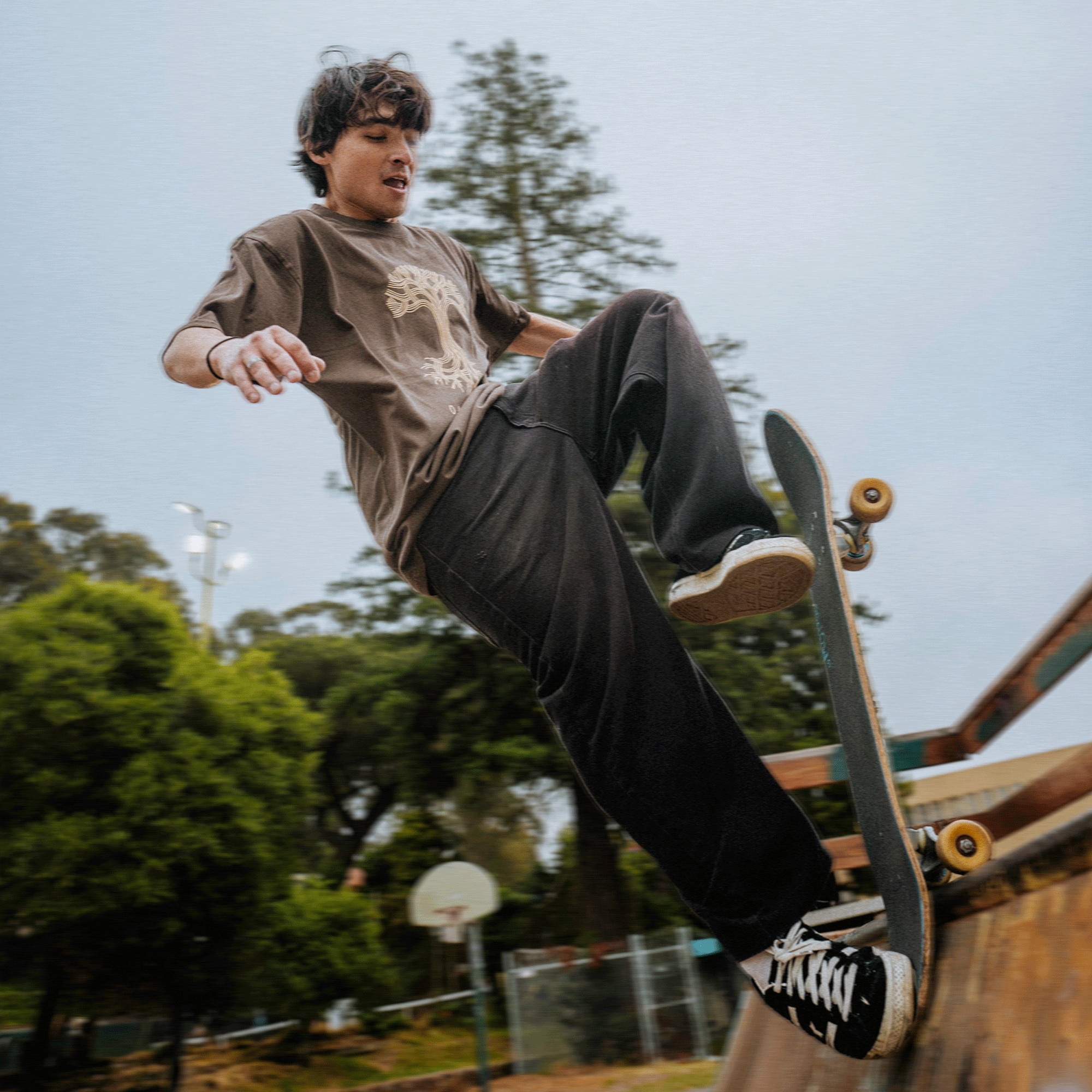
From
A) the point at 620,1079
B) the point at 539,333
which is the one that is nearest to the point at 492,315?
the point at 539,333

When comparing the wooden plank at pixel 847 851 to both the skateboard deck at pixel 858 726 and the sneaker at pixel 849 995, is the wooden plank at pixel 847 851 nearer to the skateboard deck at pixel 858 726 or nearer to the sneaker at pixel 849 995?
the skateboard deck at pixel 858 726

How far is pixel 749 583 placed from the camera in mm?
1513

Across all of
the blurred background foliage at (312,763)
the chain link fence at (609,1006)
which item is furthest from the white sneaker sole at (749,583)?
the chain link fence at (609,1006)

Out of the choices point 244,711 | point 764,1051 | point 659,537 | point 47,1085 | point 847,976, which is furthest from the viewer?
point 244,711

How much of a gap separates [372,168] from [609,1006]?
11870mm

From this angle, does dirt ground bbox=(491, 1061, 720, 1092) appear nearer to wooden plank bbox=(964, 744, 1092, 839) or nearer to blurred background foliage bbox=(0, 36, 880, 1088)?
blurred background foliage bbox=(0, 36, 880, 1088)

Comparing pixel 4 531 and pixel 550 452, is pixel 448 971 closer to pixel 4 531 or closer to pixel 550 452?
pixel 4 531

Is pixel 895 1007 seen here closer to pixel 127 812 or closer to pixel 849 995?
pixel 849 995

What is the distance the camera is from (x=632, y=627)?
1726 mm

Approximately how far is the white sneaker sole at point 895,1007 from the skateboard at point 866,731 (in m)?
0.04

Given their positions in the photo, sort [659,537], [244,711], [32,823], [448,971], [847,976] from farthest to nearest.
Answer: [448,971], [244,711], [32,823], [659,537], [847,976]

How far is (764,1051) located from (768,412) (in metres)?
1.78

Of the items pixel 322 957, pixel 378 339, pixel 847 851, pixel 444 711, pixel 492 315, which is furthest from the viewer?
pixel 444 711

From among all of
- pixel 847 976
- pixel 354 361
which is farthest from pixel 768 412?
pixel 847 976
